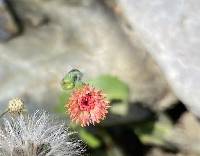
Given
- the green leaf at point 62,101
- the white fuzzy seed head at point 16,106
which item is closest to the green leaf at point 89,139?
the green leaf at point 62,101

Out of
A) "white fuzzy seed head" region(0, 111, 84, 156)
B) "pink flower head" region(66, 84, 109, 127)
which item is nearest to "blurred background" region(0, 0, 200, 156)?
"white fuzzy seed head" region(0, 111, 84, 156)

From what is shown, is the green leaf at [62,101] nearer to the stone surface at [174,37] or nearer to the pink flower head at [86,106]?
the stone surface at [174,37]

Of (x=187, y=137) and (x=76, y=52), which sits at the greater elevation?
(x=76, y=52)

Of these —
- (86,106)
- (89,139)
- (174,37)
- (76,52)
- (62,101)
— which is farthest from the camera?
(76,52)

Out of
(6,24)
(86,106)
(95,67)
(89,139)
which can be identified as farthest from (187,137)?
(86,106)

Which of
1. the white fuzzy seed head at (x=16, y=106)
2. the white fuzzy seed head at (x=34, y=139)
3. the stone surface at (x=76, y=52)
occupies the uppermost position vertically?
the stone surface at (x=76, y=52)

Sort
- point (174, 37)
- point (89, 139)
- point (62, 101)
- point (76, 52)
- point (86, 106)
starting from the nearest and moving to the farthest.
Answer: point (86, 106)
point (174, 37)
point (62, 101)
point (89, 139)
point (76, 52)

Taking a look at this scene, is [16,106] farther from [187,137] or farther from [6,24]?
[187,137]
